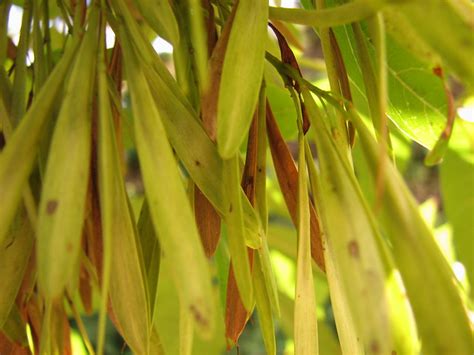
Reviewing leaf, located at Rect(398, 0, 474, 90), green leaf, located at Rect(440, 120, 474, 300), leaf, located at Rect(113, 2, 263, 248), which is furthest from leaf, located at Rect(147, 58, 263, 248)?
green leaf, located at Rect(440, 120, 474, 300)

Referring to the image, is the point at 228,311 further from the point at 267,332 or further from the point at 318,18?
the point at 318,18

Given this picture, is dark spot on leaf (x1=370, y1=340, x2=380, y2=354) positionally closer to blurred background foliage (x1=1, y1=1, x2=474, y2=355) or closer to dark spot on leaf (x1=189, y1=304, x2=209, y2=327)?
dark spot on leaf (x1=189, y1=304, x2=209, y2=327)

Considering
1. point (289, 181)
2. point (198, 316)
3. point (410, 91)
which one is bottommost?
point (198, 316)

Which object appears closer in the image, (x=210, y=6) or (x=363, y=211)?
(x=363, y=211)

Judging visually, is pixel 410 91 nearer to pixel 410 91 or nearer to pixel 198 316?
pixel 410 91

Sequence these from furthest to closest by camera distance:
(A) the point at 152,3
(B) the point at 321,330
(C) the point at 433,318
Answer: (B) the point at 321,330 < (A) the point at 152,3 < (C) the point at 433,318

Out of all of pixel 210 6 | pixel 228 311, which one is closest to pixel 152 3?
pixel 210 6

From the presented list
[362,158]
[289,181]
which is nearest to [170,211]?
[289,181]
